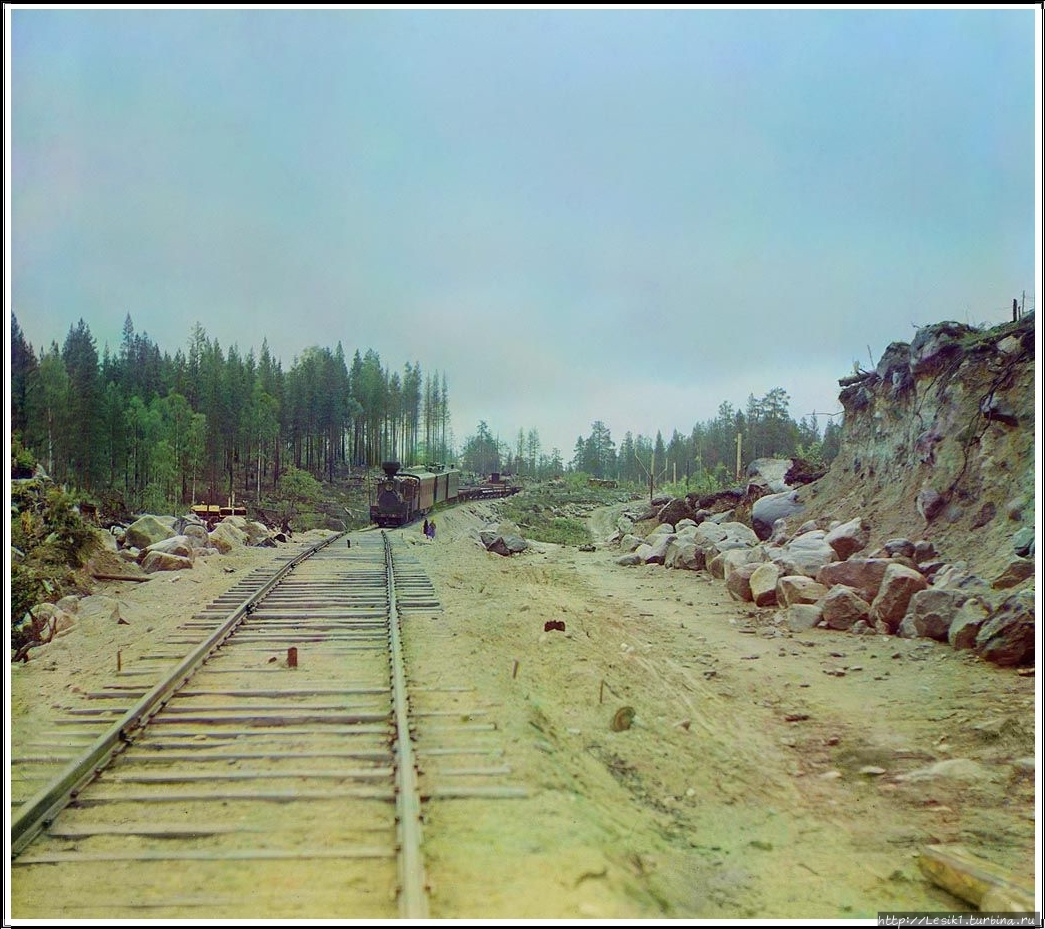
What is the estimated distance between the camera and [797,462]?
20156 mm

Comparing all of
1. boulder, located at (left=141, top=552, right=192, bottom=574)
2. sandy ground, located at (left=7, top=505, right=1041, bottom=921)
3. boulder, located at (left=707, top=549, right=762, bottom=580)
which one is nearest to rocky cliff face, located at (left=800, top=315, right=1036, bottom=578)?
boulder, located at (left=707, top=549, right=762, bottom=580)

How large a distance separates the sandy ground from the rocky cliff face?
2815mm

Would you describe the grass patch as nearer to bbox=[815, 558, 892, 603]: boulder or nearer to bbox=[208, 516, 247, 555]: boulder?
bbox=[208, 516, 247, 555]: boulder

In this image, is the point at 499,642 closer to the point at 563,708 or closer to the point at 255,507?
the point at 563,708

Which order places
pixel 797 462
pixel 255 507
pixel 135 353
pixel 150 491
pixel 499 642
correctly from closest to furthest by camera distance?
pixel 499 642
pixel 797 462
pixel 150 491
pixel 255 507
pixel 135 353

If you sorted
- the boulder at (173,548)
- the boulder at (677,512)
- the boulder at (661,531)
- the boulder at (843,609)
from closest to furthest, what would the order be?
the boulder at (843,609)
the boulder at (173,548)
the boulder at (661,531)
the boulder at (677,512)

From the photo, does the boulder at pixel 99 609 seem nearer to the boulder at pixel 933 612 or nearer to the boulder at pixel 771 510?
the boulder at pixel 933 612

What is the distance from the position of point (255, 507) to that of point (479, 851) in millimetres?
42502

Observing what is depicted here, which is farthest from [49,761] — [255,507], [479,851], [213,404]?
[213,404]

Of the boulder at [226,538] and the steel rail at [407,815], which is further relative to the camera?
the boulder at [226,538]

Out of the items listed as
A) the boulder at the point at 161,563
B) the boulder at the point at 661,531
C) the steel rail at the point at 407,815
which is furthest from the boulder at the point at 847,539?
the boulder at the point at 161,563

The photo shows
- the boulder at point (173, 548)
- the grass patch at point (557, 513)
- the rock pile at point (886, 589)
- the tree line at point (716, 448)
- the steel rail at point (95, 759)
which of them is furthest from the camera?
the tree line at point (716, 448)

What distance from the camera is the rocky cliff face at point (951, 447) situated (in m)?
10.0

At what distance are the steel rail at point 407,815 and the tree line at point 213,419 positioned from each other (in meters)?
6.15
